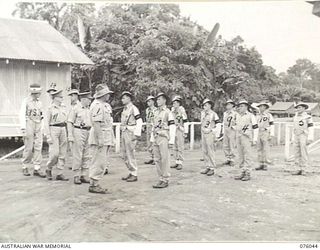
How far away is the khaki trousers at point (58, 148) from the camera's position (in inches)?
185

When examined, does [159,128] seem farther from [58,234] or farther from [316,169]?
[316,169]

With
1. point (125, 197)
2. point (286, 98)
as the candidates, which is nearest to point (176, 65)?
point (286, 98)

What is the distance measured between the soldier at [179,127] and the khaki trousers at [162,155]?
1173 millimetres

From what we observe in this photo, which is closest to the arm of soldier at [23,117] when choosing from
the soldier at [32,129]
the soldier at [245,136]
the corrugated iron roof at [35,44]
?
the soldier at [32,129]

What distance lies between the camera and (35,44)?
6.18 metres

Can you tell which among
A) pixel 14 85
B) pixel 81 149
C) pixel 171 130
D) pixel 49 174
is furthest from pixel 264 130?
pixel 14 85

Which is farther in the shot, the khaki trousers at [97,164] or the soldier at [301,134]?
the soldier at [301,134]

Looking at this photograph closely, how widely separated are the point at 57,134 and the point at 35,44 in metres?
2.00

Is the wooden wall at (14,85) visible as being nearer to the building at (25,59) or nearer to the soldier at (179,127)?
the building at (25,59)

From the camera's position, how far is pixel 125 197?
13.1ft

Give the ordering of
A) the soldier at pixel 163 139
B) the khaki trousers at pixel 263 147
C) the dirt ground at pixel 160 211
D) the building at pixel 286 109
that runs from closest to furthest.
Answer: the dirt ground at pixel 160 211, the soldier at pixel 163 139, the building at pixel 286 109, the khaki trousers at pixel 263 147

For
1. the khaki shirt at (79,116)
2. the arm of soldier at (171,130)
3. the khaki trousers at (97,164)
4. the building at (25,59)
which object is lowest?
the khaki trousers at (97,164)

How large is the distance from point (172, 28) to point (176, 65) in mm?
514

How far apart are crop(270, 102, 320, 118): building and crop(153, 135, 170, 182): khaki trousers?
1.85 metres
